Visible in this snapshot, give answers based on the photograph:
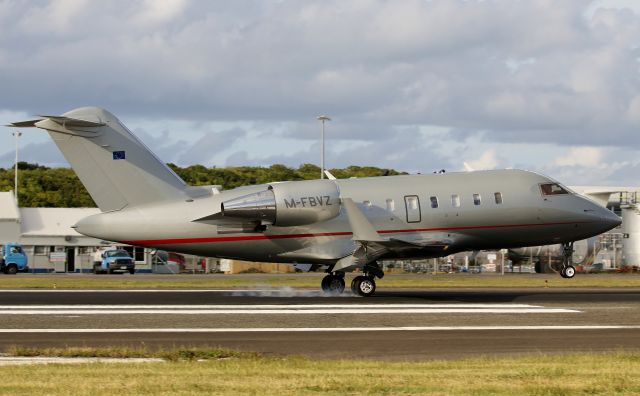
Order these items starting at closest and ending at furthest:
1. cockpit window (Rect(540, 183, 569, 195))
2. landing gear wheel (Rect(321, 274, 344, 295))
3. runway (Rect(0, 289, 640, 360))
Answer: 1. runway (Rect(0, 289, 640, 360))
2. landing gear wheel (Rect(321, 274, 344, 295))
3. cockpit window (Rect(540, 183, 569, 195))

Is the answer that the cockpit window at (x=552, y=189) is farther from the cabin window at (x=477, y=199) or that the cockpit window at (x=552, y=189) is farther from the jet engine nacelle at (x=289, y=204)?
the jet engine nacelle at (x=289, y=204)

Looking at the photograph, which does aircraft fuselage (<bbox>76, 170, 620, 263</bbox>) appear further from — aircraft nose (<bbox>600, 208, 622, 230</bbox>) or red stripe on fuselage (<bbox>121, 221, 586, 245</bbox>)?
aircraft nose (<bbox>600, 208, 622, 230</bbox>)

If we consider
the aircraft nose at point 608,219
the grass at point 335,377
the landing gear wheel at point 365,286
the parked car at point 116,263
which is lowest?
the grass at point 335,377

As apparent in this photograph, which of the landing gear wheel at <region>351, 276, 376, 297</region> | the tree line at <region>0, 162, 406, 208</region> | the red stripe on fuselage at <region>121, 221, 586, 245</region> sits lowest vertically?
the landing gear wheel at <region>351, 276, 376, 297</region>

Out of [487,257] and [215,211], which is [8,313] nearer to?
[215,211]

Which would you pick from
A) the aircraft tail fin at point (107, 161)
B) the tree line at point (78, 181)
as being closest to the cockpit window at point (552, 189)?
the aircraft tail fin at point (107, 161)

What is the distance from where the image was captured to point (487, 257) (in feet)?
283

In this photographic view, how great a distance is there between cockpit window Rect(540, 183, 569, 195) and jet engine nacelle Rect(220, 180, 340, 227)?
300 inches

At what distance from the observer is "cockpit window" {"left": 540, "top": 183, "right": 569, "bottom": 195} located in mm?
35531

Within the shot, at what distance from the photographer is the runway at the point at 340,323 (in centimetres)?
1941

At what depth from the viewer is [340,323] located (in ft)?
78.3

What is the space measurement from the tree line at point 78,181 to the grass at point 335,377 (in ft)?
338

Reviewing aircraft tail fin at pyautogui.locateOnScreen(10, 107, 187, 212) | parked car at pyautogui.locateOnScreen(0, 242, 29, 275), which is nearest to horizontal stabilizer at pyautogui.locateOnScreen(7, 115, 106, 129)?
aircraft tail fin at pyautogui.locateOnScreen(10, 107, 187, 212)

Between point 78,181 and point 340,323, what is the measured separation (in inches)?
4442
